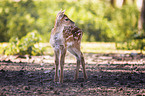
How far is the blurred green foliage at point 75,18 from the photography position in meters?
19.4

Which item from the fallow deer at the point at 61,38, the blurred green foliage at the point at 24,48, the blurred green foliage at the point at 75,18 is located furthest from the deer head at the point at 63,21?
the blurred green foliage at the point at 75,18

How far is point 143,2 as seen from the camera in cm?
1908

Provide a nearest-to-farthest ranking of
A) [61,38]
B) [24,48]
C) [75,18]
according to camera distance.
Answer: [61,38]
[24,48]
[75,18]

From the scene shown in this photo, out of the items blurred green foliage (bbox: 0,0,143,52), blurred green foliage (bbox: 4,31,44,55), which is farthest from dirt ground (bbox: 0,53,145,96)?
blurred green foliage (bbox: 0,0,143,52)

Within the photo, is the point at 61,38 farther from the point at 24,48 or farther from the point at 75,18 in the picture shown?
the point at 75,18

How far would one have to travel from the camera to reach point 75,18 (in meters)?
18.5

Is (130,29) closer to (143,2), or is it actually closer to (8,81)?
(143,2)

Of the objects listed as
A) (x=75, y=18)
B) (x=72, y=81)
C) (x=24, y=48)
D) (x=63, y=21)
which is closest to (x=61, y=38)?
(x=63, y=21)

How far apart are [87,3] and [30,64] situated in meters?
12.4

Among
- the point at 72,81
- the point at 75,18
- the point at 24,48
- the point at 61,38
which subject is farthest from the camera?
the point at 75,18

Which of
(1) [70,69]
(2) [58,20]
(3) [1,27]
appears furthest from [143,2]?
(2) [58,20]

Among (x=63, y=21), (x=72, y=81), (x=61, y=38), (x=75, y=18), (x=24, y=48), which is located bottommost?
(x=72, y=81)

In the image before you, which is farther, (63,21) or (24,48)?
(24,48)

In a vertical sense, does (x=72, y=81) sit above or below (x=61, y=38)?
below
